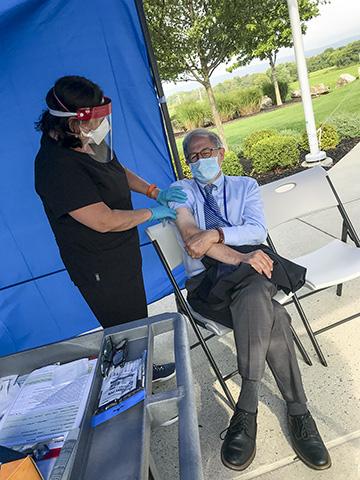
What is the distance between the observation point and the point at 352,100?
38.9ft

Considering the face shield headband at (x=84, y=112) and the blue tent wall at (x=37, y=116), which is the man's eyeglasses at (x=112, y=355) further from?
the blue tent wall at (x=37, y=116)

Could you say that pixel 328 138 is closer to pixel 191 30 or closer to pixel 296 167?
pixel 296 167

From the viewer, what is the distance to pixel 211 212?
7.58ft

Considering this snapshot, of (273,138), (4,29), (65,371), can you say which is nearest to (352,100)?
(273,138)

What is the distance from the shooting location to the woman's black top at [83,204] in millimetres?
1718

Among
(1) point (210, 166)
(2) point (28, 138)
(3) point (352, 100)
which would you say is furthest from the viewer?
(3) point (352, 100)

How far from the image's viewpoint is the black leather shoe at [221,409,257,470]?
6.07 ft

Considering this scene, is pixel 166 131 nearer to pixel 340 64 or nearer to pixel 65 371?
pixel 65 371

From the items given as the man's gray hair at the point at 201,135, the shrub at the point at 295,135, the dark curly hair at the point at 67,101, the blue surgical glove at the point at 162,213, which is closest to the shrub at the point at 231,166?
the shrub at the point at 295,135

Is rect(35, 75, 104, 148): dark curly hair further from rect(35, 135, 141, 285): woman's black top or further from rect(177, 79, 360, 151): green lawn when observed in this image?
Result: rect(177, 79, 360, 151): green lawn

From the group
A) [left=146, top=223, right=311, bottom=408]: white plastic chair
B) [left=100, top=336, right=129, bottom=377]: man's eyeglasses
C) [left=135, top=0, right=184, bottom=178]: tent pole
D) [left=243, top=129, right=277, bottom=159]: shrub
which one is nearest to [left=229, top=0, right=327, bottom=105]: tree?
[left=243, top=129, right=277, bottom=159]: shrub

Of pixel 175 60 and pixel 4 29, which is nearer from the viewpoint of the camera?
pixel 4 29

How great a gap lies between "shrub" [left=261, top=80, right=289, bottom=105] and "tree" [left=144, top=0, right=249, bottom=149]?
8819 mm

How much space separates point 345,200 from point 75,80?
3.60 meters
